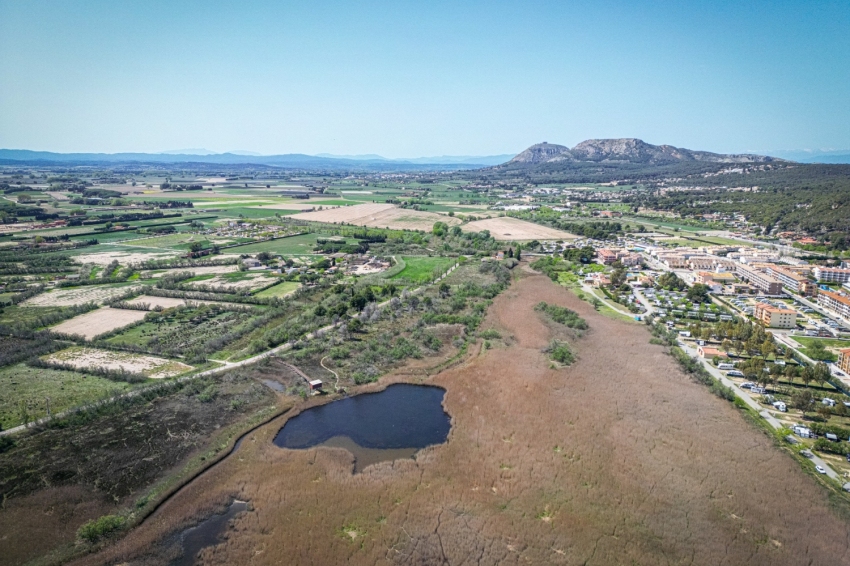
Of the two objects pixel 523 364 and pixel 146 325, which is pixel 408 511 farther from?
pixel 146 325

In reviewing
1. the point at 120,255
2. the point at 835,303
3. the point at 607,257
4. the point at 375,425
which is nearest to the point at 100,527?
the point at 375,425

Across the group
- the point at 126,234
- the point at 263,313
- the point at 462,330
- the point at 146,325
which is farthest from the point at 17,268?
the point at 462,330

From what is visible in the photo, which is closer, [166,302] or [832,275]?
[166,302]

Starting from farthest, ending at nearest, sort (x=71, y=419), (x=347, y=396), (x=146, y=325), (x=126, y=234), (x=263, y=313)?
(x=126, y=234) < (x=263, y=313) < (x=146, y=325) < (x=347, y=396) < (x=71, y=419)

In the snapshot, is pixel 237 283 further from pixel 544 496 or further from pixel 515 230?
pixel 515 230

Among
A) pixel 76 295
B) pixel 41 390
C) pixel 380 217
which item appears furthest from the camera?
pixel 380 217
